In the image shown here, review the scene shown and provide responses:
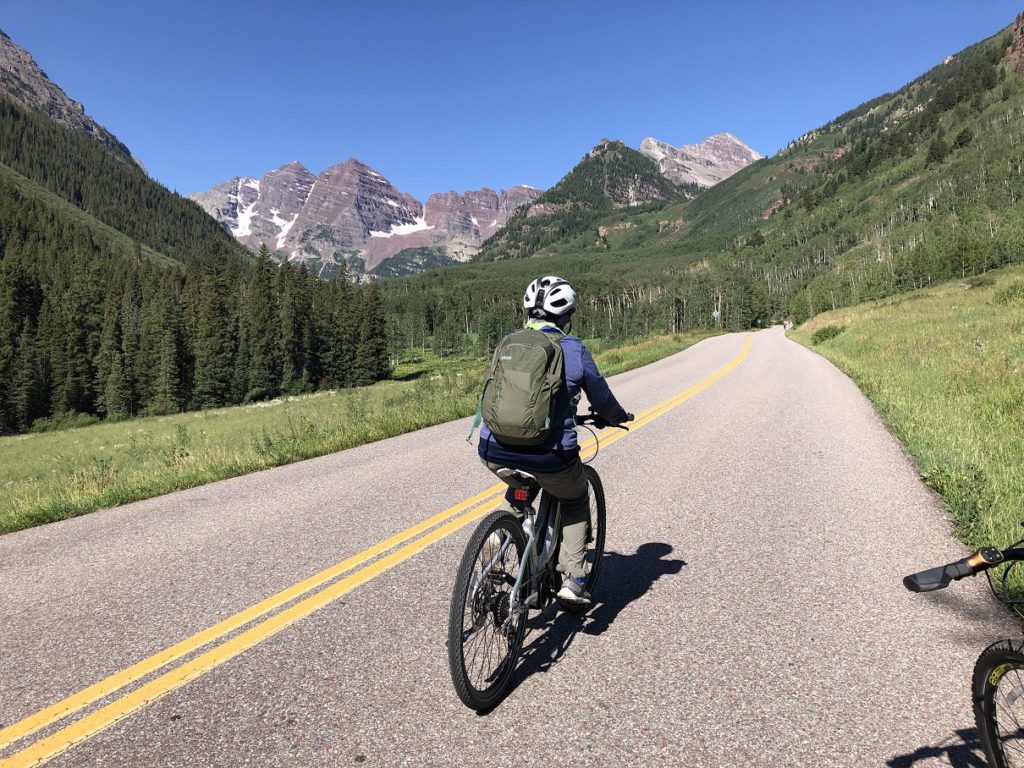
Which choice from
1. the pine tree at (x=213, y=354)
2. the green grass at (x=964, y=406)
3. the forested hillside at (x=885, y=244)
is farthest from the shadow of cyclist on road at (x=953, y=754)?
the forested hillside at (x=885, y=244)

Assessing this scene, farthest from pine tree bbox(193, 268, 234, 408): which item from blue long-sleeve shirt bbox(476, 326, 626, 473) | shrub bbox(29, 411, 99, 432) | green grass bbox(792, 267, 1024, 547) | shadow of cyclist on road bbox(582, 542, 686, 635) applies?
blue long-sleeve shirt bbox(476, 326, 626, 473)

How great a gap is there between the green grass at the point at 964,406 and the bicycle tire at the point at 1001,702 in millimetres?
3249

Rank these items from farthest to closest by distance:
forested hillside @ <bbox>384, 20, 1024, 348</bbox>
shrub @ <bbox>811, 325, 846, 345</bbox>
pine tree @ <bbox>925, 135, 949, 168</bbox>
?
1. pine tree @ <bbox>925, 135, 949, 168</bbox>
2. forested hillside @ <bbox>384, 20, 1024, 348</bbox>
3. shrub @ <bbox>811, 325, 846, 345</bbox>

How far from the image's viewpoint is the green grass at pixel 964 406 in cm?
563

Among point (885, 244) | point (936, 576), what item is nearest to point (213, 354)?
point (936, 576)

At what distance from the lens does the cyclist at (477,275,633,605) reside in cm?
337

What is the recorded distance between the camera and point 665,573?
15.7 feet

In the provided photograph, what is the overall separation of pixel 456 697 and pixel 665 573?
2355 millimetres

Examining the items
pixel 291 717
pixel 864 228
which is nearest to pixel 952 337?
pixel 291 717

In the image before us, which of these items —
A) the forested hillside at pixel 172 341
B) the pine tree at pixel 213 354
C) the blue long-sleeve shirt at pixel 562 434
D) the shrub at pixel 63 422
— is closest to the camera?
the blue long-sleeve shirt at pixel 562 434

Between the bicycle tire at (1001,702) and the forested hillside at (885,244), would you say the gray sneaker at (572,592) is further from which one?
the forested hillside at (885,244)

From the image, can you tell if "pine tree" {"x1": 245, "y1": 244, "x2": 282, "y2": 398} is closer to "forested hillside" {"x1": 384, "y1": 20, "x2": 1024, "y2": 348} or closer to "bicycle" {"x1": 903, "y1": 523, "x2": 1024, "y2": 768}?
"forested hillside" {"x1": 384, "y1": 20, "x2": 1024, "y2": 348}

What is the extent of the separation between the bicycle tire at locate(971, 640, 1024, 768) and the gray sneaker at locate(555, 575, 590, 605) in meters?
2.09

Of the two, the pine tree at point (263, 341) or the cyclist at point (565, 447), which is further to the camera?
the pine tree at point (263, 341)
